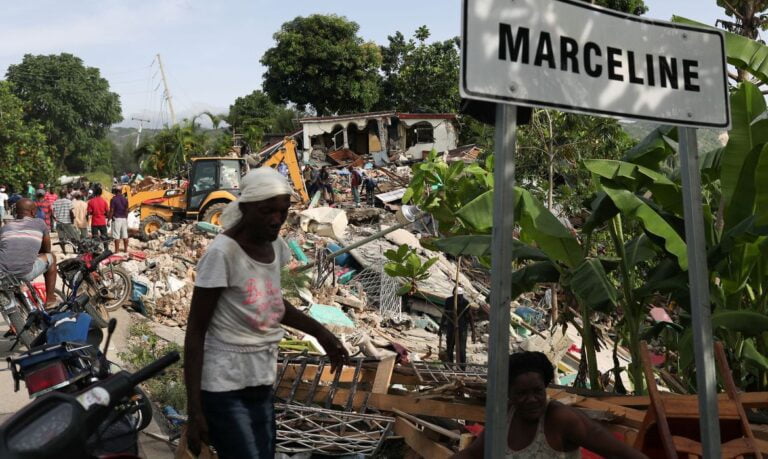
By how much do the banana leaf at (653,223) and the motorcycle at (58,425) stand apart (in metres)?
3.54

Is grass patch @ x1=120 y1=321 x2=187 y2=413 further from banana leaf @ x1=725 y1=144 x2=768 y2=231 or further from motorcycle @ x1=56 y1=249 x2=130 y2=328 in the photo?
banana leaf @ x1=725 y1=144 x2=768 y2=231

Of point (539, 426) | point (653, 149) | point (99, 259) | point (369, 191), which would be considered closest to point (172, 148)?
point (369, 191)

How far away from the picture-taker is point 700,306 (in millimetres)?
2691

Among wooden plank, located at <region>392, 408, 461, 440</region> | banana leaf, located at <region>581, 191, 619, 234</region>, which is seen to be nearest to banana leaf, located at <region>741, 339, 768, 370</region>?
banana leaf, located at <region>581, 191, 619, 234</region>

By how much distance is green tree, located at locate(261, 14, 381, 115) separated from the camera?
4616 cm

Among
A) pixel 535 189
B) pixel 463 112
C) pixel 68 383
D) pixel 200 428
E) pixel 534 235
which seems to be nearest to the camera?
pixel 463 112

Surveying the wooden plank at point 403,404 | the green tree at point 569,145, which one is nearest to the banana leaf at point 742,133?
the wooden plank at point 403,404

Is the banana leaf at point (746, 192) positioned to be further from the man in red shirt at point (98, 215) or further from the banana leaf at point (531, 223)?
the man in red shirt at point (98, 215)

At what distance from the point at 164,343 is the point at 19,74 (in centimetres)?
7326

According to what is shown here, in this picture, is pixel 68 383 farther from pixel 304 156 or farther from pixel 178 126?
pixel 178 126

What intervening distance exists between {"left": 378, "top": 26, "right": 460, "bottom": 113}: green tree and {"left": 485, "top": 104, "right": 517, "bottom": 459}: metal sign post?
41739 mm

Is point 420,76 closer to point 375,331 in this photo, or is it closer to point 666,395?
point 375,331

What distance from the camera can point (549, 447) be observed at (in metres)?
3.07

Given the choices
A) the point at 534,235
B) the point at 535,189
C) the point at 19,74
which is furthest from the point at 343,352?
the point at 19,74
